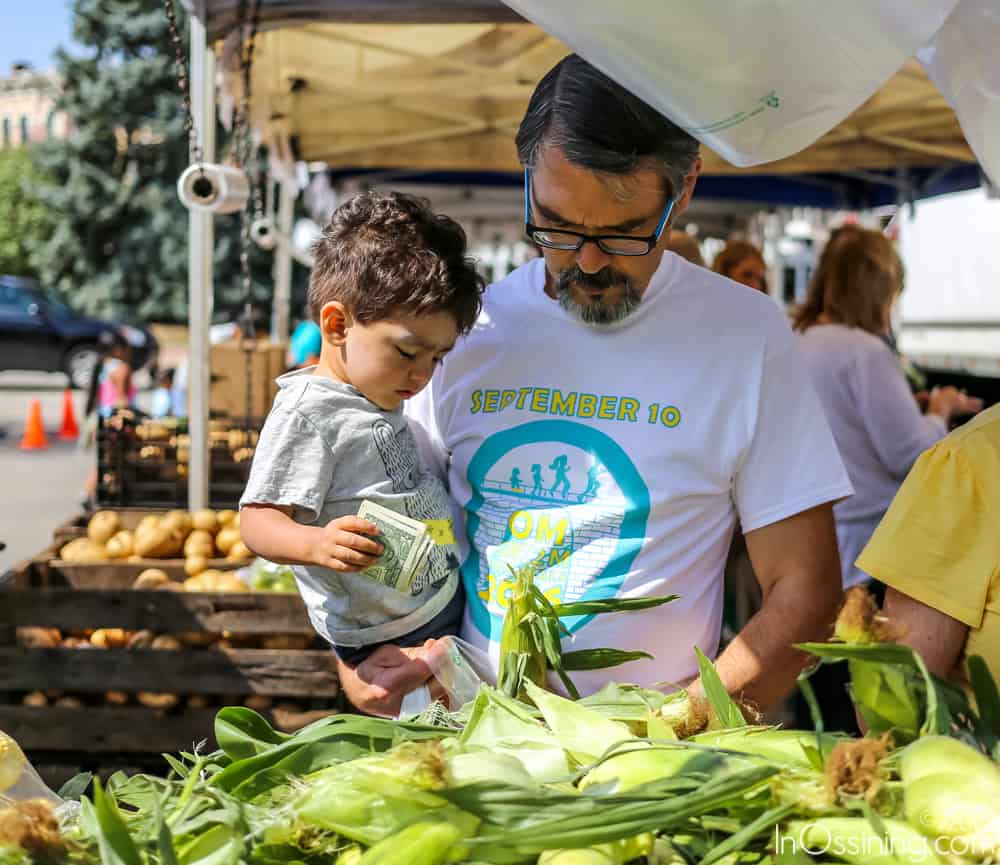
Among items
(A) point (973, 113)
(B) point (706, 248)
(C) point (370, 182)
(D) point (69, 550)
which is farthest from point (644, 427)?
(B) point (706, 248)

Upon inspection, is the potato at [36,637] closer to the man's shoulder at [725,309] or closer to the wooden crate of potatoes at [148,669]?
the wooden crate of potatoes at [148,669]

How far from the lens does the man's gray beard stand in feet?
5.77

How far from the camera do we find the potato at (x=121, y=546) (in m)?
4.00

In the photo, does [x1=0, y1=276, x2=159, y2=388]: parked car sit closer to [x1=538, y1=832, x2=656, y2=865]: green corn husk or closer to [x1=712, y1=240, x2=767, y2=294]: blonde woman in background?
[x1=712, y1=240, x2=767, y2=294]: blonde woman in background

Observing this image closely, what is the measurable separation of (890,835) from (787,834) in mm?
87

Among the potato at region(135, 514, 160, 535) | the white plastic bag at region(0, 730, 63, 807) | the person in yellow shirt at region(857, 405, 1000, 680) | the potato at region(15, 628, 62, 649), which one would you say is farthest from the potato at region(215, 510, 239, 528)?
the person in yellow shirt at region(857, 405, 1000, 680)

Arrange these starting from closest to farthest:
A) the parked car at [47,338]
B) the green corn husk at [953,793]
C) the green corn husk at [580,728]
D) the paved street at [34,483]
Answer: the green corn husk at [953,793] → the green corn husk at [580,728] → the paved street at [34,483] → the parked car at [47,338]

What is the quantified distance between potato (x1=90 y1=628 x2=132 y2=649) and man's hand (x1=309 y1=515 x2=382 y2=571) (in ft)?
6.87

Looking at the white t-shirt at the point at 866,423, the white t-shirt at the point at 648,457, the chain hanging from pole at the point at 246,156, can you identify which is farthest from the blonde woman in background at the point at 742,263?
the white t-shirt at the point at 648,457

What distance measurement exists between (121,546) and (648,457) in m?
2.77

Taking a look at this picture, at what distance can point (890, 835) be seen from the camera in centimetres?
99

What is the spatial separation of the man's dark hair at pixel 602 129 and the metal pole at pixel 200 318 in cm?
276

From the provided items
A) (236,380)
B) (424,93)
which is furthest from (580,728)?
(424,93)

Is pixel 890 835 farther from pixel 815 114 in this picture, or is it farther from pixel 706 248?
pixel 706 248
